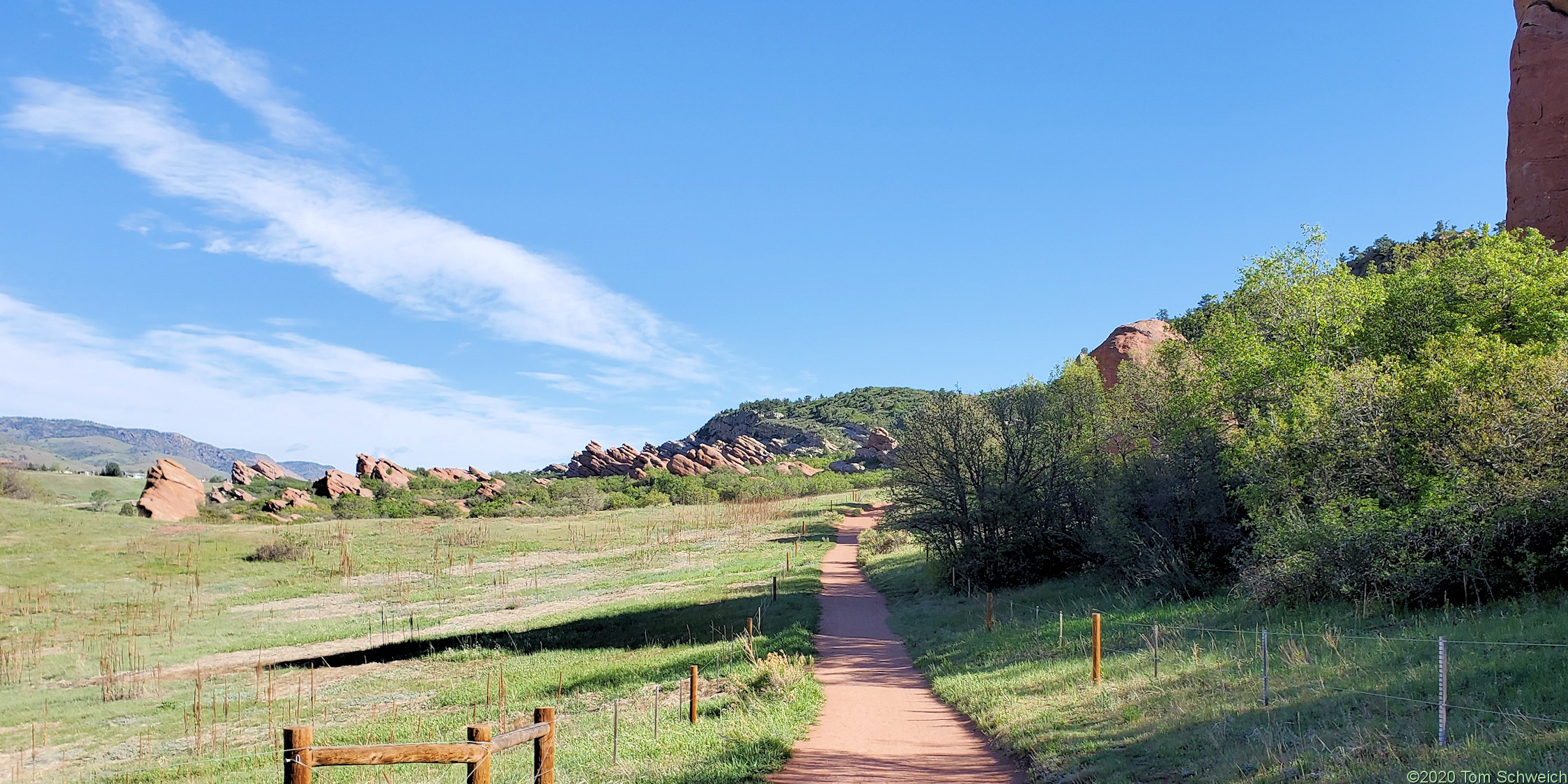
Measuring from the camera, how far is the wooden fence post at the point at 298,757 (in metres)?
6.08

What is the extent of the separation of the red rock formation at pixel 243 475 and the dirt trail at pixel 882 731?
86.7m

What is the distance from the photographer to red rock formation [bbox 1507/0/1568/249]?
23.6 meters

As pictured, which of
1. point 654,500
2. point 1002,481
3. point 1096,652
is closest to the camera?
point 1096,652

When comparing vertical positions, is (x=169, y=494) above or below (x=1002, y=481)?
below

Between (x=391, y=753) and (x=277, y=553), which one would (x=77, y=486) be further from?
(x=391, y=753)

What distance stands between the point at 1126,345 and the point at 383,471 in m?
78.3

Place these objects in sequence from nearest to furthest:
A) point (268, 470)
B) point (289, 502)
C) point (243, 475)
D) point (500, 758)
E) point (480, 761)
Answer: point (480, 761) → point (500, 758) → point (289, 502) → point (243, 475) → point (268, 470)

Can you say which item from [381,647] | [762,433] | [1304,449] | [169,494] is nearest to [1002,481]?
[1304,449]

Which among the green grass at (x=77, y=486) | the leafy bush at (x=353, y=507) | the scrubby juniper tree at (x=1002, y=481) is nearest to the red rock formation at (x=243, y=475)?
the green grass at (x=77, y=486)

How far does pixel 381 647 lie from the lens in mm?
23812

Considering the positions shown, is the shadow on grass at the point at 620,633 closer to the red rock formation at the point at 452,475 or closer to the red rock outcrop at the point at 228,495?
the red rock outcrop at the point at 228,495

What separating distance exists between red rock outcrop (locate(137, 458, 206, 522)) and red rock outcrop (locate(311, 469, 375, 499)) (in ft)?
34.0

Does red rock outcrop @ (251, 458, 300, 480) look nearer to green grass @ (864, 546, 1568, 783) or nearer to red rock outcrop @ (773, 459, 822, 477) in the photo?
red rock outcrop @ (773, 459, 822, 477)

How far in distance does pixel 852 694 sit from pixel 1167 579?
10.1 metres
